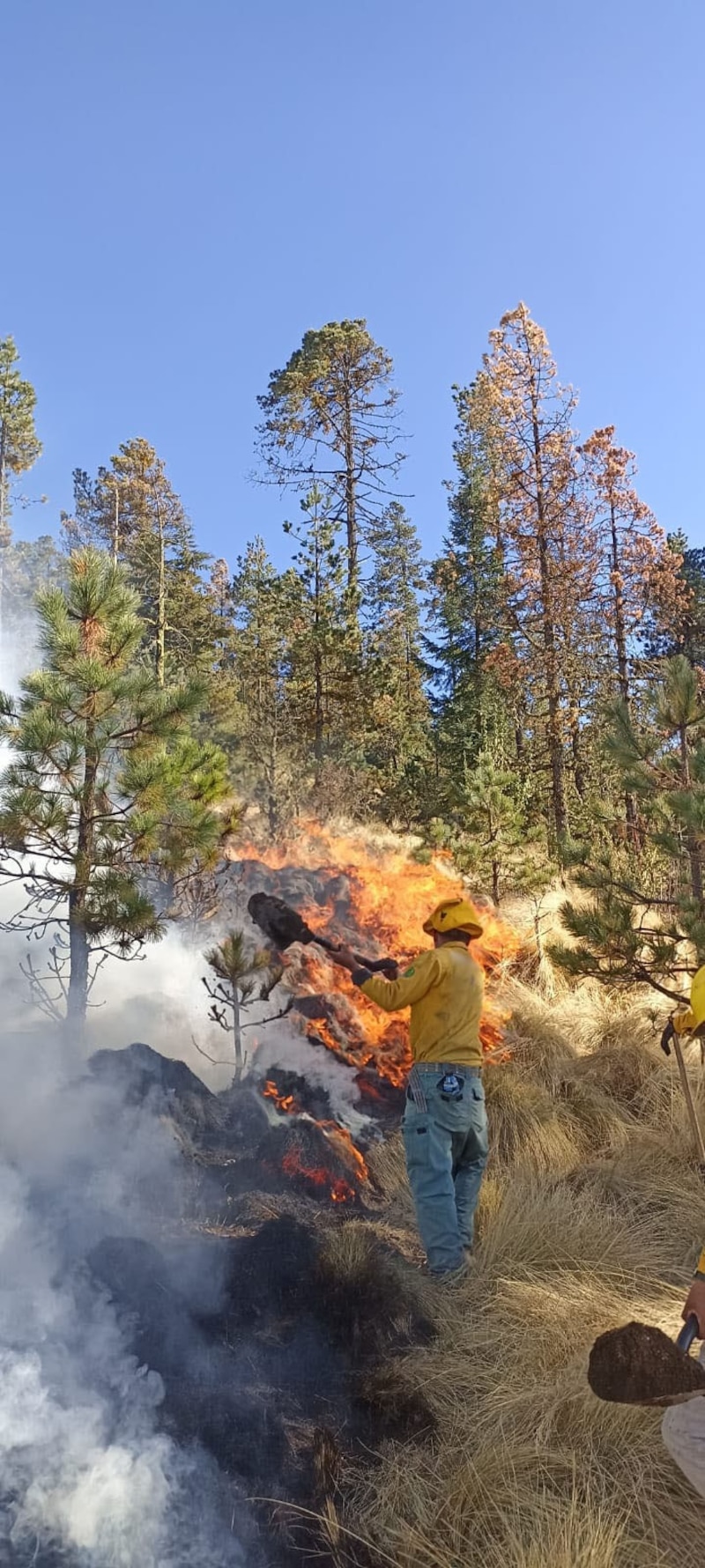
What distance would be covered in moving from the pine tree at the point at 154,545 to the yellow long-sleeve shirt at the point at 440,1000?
1324cm

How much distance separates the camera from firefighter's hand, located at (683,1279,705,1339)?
234 cm

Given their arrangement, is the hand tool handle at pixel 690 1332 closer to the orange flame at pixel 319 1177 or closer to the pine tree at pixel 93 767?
the orange flame at pixel 319 1177

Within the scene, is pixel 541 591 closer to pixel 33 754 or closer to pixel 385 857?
pixel 385 857

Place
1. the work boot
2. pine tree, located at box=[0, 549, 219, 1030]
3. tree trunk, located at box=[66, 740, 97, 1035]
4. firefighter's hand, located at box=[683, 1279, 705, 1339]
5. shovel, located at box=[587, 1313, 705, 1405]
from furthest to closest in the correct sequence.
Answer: tree trunk, located at box=[66, 740, 97, 1035]
pine tree, located at box=[0, 549, 219, 1030]
the work boot
shovel, located at box=[587, 1313, 705, 1405]
firefighter's hand, located at box=[683, 1279, 705, 1339]

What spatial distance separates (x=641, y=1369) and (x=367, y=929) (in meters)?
7.48

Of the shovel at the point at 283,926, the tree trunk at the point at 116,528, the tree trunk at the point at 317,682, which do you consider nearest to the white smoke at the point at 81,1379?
the shovel at the point at 283,926

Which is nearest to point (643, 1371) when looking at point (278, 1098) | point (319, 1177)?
point (319, 1177)

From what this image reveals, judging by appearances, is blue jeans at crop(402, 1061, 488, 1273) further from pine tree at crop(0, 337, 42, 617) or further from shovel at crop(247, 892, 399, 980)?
pine tree at crop(0, 337, 42, 617)

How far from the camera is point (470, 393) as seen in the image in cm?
2503

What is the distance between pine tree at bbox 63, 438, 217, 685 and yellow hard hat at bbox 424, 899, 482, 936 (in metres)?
13.0

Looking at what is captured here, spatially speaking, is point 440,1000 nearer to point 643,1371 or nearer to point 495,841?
point 643,1371

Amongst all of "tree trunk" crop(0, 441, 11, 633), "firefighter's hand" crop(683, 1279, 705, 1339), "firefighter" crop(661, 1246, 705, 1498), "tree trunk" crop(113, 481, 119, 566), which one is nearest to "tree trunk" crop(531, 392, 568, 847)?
"firefighter" crop(661, 1246, 705, 1498)

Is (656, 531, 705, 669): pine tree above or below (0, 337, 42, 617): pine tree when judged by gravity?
→ below

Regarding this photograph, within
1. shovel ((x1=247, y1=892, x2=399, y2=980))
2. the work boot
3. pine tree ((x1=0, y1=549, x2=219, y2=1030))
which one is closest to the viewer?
the work boot
